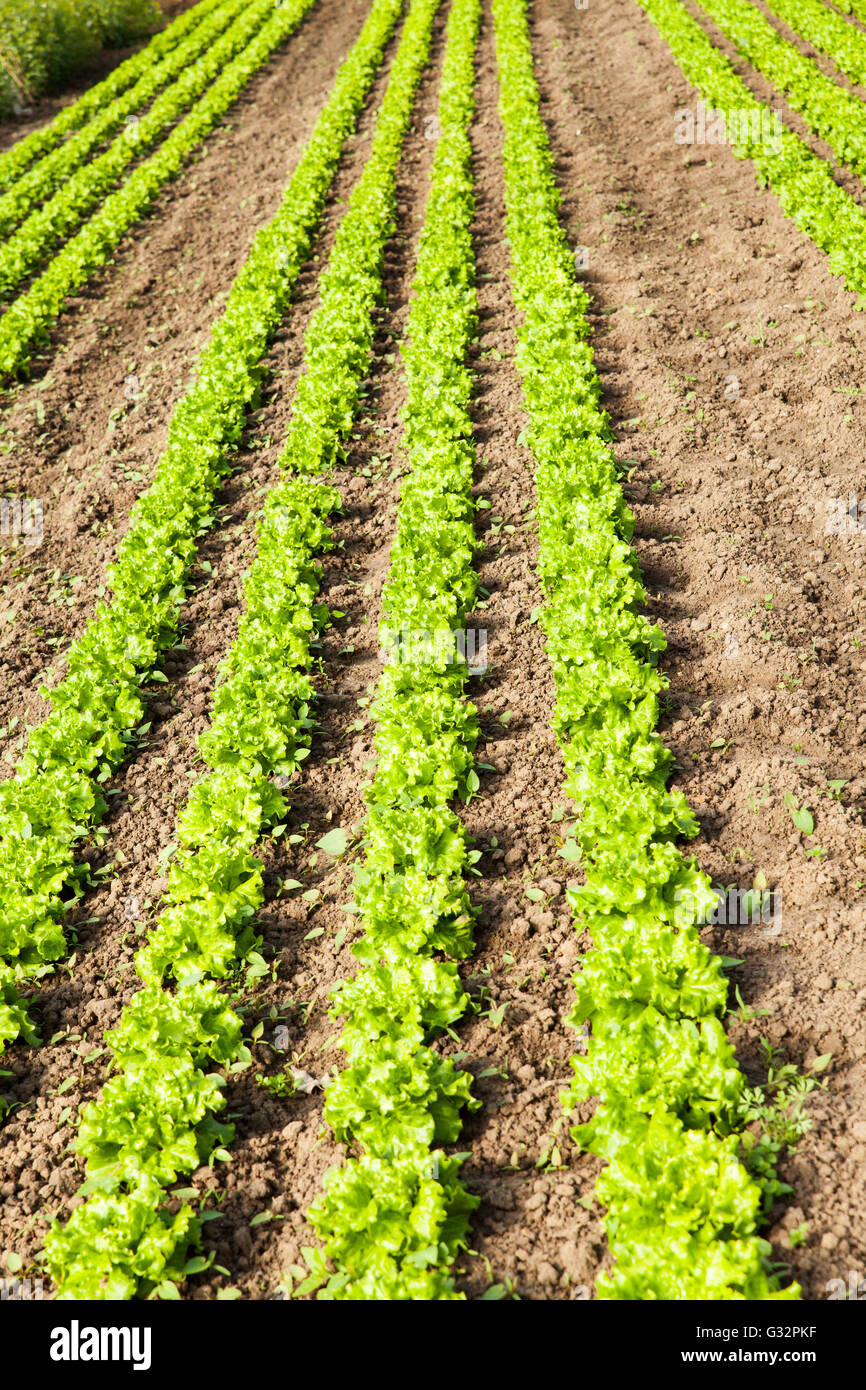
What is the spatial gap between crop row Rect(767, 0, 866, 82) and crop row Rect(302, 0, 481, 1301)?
1326cm

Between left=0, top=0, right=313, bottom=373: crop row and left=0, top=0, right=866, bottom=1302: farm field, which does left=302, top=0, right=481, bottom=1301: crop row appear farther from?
left=0, top=0, right=313, bottom=373: crop row

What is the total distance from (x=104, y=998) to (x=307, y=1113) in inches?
63.9

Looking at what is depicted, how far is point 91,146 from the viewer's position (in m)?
20.5

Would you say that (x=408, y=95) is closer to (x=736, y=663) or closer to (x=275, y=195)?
(x=275, y=195)

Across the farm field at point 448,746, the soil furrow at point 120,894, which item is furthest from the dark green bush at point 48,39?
the soil furrow at point 120,894

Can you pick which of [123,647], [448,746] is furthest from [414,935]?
[123,647]

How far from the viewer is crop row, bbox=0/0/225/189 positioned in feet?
66.3

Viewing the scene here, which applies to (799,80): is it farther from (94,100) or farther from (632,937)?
(632,937)

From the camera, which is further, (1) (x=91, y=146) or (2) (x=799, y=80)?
(1) (x=91, y=146)

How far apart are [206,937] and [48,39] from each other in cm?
3009

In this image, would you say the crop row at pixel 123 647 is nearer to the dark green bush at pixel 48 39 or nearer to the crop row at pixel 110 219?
the crop row at pixel 110 219

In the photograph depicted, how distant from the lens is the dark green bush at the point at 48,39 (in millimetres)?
24609

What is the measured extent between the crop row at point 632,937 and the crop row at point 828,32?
42.6ft
